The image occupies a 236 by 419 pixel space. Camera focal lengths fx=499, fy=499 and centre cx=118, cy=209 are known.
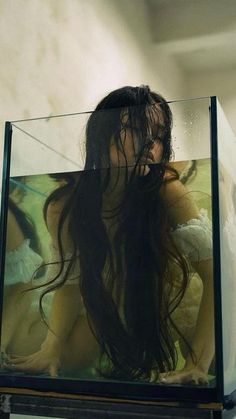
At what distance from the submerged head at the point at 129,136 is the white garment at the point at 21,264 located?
138 mm

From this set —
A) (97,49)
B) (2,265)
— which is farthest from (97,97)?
(2,265)

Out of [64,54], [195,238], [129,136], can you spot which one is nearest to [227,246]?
[195,238]

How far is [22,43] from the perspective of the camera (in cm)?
109

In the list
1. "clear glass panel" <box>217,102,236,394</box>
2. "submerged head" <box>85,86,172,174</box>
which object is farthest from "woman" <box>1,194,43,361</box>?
"clear glass panel" <box>217,102,236,394</box>

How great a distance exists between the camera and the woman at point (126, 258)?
22.2 inches

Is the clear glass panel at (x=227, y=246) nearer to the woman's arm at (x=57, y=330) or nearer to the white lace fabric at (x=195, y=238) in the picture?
the white lace fabric at (x=195, y=238)

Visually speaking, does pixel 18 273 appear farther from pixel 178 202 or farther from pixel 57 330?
pixel 178 202

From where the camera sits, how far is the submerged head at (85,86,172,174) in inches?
24.8

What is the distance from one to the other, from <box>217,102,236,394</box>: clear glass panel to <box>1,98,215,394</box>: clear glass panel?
0.02m

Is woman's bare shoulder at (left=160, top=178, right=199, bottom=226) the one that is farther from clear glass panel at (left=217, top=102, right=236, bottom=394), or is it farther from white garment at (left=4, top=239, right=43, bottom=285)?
white garment at (left=4, top=239, right=43, bottom=285)

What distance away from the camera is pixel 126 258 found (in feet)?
1.98

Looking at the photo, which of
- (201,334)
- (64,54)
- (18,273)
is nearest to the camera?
(201,334)

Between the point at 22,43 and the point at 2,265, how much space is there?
600 mm

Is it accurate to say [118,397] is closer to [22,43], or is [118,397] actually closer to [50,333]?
[50,333]
